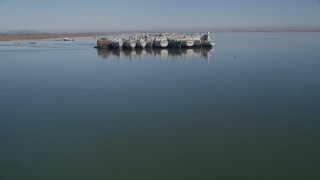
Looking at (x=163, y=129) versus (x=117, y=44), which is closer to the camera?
(x=163, y=129)

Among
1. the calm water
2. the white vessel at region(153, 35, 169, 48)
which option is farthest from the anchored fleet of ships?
the calm water

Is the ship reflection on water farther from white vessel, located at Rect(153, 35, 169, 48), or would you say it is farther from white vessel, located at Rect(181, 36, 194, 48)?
white vessel, located at Rect(153, 35, 169, 48)

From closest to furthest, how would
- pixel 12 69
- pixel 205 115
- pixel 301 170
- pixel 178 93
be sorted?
pixel 301 170 → pixel 205 115 → pixel 178 93 → pixel 12 69

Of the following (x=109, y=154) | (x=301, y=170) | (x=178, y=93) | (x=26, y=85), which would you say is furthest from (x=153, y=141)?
(x=26, y=85)

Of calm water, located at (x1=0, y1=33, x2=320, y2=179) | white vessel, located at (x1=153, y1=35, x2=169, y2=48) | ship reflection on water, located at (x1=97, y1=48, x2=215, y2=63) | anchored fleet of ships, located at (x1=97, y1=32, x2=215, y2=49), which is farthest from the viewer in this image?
white vessel, located at (x1=153, y1=35, x2=169, y2=48)

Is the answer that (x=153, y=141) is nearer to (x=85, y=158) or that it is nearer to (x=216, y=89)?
(x=85, y=158)

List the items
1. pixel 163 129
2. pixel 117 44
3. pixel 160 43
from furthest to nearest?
pixel 160 43, pixel 117 44, pixel 163 129

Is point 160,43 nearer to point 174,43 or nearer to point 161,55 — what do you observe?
point 174,43

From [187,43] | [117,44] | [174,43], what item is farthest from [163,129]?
[174,43]
